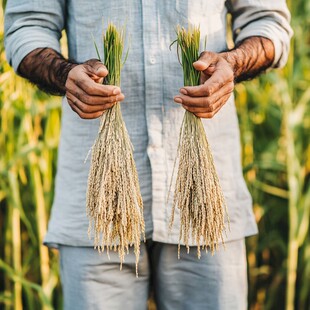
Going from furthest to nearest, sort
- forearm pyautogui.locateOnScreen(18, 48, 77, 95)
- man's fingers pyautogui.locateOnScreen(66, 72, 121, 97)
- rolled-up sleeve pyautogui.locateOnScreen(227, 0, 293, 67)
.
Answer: rolled-up sleeve pyautogui.locateOnScreen(227, 0, 293, 67) → forearm pyautogui.locateOnScreen(18, 48, 77, 95) → man's fingers pyautogui.locateOnScreen(66, 72, 121, 97)

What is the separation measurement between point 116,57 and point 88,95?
0.25 ft

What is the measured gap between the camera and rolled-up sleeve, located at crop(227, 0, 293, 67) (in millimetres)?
1227

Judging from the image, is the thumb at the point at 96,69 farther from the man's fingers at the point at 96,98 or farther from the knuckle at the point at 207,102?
the knuckle at the point at 207,102

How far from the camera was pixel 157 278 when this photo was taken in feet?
4.11

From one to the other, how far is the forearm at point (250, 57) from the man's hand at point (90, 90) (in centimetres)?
23

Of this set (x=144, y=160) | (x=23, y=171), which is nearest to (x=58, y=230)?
(x=144, y=160)

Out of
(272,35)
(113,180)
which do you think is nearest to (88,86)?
(113,180)

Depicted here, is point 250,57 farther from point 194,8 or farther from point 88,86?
point 88,86

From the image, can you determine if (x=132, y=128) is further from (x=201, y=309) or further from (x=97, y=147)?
(x=201, y=309)

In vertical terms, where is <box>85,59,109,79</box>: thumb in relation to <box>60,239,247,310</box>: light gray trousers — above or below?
above

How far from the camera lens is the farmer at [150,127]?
3.82ft

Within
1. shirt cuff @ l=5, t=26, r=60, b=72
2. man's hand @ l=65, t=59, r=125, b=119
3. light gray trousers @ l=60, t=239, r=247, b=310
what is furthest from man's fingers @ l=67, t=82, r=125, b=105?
light gray trousers @ l=60, t=239, r=247, b=310

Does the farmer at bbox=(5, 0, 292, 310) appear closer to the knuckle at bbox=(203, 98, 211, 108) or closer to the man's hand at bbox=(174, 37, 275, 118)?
the man's hand at bbox=(174, 37, 275, 118)

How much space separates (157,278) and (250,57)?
46 centimetres
